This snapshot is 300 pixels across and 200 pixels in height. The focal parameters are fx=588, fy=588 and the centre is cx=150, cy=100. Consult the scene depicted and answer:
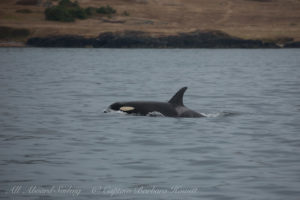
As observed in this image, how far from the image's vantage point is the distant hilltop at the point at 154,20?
113000 millimetres

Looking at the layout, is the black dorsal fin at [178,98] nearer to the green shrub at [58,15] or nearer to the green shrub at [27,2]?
the green shrub at [58,15]

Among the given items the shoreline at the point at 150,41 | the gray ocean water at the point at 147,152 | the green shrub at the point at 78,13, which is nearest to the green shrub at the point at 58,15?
the green shrub at the point at 78,13

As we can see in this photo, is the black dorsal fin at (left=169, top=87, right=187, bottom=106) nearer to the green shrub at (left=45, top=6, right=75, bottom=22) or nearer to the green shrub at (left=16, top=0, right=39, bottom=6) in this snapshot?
the green shrub at (left=45, top=6, right=75, bottom=22)

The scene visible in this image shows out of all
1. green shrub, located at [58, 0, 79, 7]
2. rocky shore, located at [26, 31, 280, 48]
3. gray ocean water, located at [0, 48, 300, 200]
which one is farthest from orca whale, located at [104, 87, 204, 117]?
green shrub, located at [58, 0, 79, 7]

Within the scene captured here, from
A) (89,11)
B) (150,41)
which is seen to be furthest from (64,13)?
(150,41)

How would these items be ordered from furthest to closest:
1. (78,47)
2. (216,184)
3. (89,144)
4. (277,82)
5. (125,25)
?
(125,25)
(78,47)
(277,82)
(89,144)
(216,184)

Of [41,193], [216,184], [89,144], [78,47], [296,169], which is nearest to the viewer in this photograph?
[41,193]

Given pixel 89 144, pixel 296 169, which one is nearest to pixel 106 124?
pixel 89 144

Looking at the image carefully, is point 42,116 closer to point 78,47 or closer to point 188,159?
point 188,159

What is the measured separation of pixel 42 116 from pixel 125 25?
107m

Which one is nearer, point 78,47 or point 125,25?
point 78,47

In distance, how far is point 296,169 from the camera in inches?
459

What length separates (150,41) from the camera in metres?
112

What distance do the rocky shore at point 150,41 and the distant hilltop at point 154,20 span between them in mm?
229
